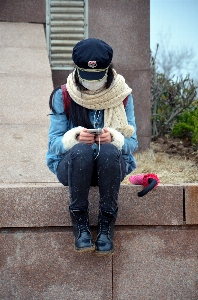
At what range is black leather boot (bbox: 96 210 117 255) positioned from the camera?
127 inches

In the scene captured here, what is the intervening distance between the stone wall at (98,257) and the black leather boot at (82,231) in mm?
310

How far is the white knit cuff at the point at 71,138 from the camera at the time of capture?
326cm

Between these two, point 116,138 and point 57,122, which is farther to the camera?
point 57,122

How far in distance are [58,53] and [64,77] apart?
321mm

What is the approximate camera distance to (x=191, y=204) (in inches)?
145

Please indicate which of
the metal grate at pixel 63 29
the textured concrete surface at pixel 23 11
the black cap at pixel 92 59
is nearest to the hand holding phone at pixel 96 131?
the black cap at pixel 92 59

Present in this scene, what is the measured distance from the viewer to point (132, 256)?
3.67 metres

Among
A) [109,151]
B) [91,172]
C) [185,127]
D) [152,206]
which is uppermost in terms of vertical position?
[109,151]

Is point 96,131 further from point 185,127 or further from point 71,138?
point 185,127

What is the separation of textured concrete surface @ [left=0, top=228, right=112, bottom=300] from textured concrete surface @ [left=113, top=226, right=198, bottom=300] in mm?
137

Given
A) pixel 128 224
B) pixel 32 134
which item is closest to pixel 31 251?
pixel 128 224

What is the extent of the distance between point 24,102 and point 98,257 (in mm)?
2652

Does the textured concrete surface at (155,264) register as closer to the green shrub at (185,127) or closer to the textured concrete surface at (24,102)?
the textured concrete surface at (24,102)

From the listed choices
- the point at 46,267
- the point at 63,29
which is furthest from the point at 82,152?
the point at 63,29
